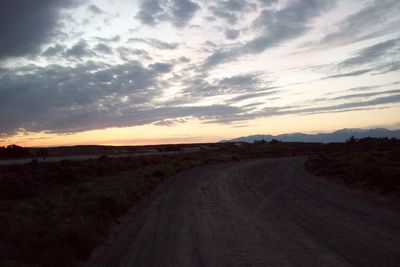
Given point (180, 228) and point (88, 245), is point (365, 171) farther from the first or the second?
point (88, 245)

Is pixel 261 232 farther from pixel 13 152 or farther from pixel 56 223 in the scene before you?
pixel 13 152

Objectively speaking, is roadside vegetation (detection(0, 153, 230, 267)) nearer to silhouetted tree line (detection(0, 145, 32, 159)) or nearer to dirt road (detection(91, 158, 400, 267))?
dirt road (detection(91, 158, 400, 267))

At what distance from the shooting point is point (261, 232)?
1113cm

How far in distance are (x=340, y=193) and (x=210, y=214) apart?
7.60 metres

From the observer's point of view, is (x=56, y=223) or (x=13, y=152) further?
(x=13, y=152)

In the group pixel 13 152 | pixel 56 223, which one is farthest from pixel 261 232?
pixel 13 152

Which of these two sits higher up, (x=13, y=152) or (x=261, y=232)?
(x=13, y=152)

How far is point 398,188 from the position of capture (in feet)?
59.5

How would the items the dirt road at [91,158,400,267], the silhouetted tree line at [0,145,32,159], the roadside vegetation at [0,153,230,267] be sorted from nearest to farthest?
1. the dirt road at [91,158,400,267]
2. the roadside vegetation at [0,153,230,267]
3. the silhouetted tree line at [0,145,32,159]

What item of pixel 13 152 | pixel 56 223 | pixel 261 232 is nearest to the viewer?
pixel 261 232

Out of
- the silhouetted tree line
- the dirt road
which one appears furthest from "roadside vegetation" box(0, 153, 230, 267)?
the silhouetted tree line

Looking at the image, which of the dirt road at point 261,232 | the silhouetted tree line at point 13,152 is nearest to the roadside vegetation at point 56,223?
the dirt road at point 261,232

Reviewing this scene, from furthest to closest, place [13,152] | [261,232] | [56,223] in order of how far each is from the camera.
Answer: [13,152] → [56,223] → [261,232]

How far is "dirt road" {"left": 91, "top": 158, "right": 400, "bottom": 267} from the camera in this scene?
338 inches
